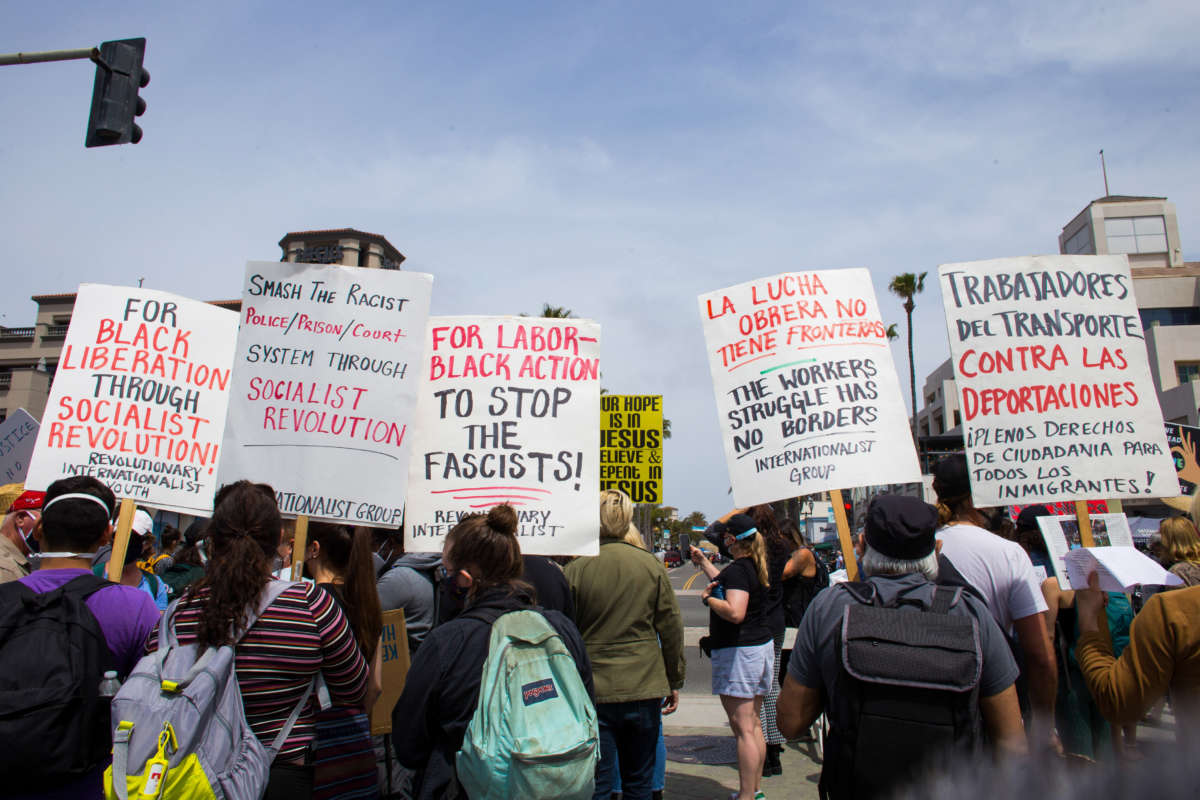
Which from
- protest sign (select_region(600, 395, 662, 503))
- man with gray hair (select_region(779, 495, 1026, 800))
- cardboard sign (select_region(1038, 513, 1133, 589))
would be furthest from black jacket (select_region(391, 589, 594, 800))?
protest sign (select_region(600, 395, 662, 503))

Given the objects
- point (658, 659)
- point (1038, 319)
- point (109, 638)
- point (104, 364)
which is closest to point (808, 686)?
point (658, 659)

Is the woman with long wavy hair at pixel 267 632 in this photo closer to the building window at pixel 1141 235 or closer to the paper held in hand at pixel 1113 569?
the paper held in hand at pixel 1113 569

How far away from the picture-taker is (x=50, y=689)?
250 centimetres

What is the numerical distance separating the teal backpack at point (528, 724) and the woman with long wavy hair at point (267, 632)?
0.51 meters

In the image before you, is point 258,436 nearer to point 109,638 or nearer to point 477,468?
point 477,468

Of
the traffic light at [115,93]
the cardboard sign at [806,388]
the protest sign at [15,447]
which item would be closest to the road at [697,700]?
the cardboard sign at [806,388]

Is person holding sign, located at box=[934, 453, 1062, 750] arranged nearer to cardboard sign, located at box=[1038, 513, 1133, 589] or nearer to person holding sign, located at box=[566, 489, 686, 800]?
cardboard sign, located at box=[1038, 513, 1133, 589]

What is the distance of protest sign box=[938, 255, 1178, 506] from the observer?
4324 mm

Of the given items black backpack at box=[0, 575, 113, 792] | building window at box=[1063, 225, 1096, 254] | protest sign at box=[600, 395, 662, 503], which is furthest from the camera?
building window at box=[1063, 225, 1096, 254]

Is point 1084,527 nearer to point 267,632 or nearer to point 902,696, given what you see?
point 902,696

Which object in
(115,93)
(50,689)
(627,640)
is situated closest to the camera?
(50,689)

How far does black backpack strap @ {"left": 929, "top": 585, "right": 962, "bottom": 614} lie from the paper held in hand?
910mm

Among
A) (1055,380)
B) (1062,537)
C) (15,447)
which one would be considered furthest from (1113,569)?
(15,447)

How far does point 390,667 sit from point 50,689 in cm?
144
